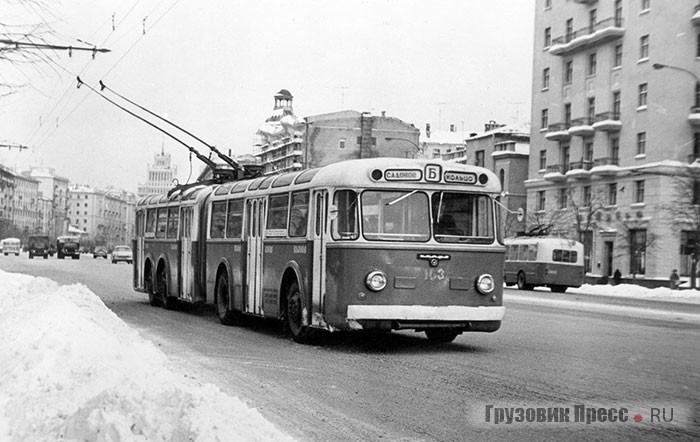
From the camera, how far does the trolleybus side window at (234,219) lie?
16.6 meters

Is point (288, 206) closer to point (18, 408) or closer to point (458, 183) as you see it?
point (458, 183)

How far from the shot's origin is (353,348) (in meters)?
13.1

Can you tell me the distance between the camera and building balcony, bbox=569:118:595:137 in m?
58.9

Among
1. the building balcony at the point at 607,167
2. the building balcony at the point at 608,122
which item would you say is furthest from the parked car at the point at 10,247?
the building balcony at the point at 608,122

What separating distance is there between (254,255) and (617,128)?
146ft

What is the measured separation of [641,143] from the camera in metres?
52.9

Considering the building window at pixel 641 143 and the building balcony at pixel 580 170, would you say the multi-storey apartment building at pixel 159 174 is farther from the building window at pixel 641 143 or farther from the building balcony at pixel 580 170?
the building window at pixel 641 143

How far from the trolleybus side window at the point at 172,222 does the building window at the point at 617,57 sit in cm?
4126

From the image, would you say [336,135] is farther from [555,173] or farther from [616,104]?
[616,104]

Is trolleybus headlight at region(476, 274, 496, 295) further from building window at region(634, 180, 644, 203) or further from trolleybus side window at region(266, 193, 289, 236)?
building window at region(634, 180, 644, 203)

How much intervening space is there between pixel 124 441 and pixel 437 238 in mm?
7835

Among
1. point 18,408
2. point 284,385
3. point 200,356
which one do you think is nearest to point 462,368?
point 284,385

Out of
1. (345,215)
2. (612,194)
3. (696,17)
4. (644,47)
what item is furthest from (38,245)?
(345,215)

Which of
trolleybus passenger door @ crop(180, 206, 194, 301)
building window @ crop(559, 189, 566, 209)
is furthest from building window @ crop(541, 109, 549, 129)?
trolleybus passenger door @ crop(180, 206, 194, 301)
